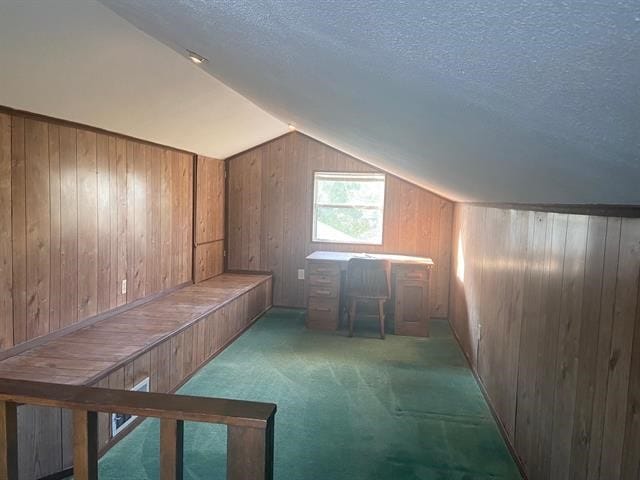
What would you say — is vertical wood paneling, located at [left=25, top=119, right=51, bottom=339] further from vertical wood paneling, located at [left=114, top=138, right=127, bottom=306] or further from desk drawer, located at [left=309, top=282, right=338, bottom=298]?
desk drawer, located at [left=309, top=282, right=338, bottom=298]

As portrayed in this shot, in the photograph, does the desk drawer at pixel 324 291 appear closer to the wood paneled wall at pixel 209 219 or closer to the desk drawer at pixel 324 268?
the desk drawer at pixel 324 268

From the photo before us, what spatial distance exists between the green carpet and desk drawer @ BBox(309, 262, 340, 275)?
71 centimetres

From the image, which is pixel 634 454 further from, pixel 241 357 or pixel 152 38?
pixel 241 357

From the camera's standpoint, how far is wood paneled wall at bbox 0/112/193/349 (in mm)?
2541

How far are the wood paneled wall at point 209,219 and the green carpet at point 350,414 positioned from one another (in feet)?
3.83

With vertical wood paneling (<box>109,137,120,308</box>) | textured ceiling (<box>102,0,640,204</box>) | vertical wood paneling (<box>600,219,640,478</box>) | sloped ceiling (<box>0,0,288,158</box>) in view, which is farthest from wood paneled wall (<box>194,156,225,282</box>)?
vertical wood paneling (<box>600,219,640,478</box>)

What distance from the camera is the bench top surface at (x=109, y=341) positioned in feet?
7.76

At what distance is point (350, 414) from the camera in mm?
3041

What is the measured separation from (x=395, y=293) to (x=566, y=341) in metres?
3.20

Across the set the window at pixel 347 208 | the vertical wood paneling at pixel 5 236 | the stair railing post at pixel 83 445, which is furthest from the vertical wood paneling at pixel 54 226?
the window at pixel 347 208

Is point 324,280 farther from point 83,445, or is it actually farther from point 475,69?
point 475,69

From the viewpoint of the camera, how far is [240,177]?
596 centimetres

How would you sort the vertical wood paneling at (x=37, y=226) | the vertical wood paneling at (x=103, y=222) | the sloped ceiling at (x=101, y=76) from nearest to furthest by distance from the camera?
the sloped ceiling at (x=101, y=76), the vertical wood paneling at (x=37, y=226), the vertical wood paneling at (x=103, y=222)

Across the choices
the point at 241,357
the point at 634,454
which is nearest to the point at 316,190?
the point at 241,357
